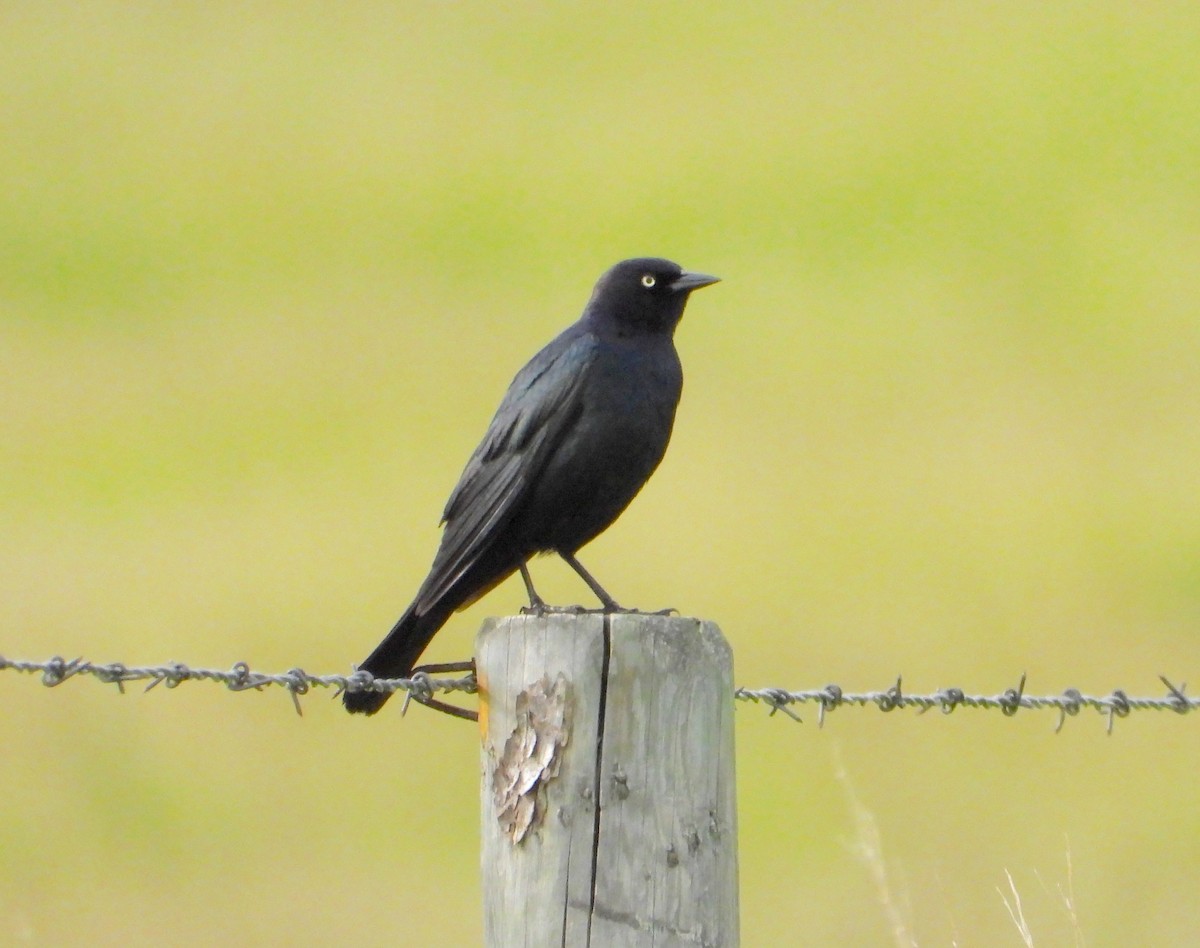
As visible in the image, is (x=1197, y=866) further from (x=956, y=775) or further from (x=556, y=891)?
(x=556, y=891)

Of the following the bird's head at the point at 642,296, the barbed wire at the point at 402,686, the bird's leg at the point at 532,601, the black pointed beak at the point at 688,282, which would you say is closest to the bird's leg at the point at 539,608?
the bird's leg at the point at 532,601

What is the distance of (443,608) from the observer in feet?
18.2

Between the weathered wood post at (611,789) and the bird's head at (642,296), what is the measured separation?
2805 millimetres

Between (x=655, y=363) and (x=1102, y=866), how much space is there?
16.6 ft

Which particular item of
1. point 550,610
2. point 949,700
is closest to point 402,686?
point 550,610

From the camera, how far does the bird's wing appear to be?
5.55m

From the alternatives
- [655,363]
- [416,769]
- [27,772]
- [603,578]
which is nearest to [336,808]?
[416,769]

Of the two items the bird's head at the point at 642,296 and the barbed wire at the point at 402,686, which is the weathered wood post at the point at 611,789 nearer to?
the barbed wire at the point at 402,686

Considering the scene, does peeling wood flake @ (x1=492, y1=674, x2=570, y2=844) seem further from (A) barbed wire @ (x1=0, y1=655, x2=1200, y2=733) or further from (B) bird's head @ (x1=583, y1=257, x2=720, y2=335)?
(B) bird's head @ (x1=583, y1=257, x2=720, y2=335)

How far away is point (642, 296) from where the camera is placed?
21.0ft

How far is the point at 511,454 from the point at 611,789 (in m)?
2.48

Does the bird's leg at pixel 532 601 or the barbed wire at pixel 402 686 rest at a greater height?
the bird's leg at pixel 532 601

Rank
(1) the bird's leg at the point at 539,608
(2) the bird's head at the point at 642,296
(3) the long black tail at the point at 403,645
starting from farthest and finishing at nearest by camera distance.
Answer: (2) the bird's head at the point at 642,296 < (3) the long black tail at the point at 403,645 < (1) the bird's leg at the point at 539,608

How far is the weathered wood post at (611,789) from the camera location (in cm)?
336
